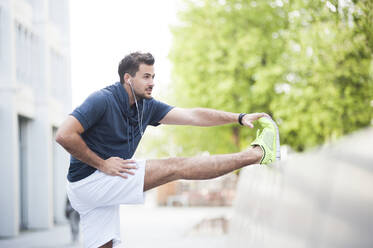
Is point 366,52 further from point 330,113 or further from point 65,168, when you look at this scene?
point 65,168

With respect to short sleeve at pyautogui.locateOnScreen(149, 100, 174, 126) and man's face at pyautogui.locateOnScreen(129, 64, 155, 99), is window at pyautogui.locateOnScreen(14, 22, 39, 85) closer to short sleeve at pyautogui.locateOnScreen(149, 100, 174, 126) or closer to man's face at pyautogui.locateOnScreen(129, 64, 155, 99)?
short sleeve at pyautogui.locateOnScreen(149, 100, 174, 126)

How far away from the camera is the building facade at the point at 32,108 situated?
54.5 feet

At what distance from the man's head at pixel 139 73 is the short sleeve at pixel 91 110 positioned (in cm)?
31

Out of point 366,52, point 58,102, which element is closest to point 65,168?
point 58,102

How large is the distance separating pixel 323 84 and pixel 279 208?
14.7 meters

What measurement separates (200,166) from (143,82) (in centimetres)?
82

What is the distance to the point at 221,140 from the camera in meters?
24.2

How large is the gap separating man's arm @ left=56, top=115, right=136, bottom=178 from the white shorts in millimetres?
62

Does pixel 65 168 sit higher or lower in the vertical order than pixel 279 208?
lower

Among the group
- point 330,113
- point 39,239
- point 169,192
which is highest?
point 330,113

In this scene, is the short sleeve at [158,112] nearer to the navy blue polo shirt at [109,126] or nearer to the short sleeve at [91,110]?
the navy blue polo shirt at [109,126]

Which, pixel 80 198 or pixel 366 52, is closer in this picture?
pixel 80 198

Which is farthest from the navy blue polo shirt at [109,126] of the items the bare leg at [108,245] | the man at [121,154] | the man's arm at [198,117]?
the bare leg at [108,245]

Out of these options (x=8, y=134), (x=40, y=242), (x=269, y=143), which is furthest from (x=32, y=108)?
(x=269, y=143)
